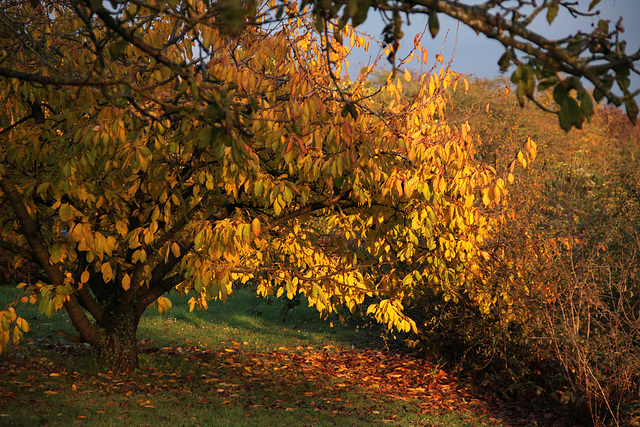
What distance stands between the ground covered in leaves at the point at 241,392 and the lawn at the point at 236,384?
16 mm

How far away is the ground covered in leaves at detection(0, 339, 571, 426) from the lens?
255 inches

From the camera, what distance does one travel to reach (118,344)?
25.9 feet

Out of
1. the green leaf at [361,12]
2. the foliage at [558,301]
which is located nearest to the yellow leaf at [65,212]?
the green leaf at [361,12]

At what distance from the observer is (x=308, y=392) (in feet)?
27.1

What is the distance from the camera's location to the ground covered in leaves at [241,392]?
21.3 ft

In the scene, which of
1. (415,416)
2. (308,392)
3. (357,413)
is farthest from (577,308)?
(308,392)

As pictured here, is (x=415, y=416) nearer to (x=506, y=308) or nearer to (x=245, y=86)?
(x=506, y=308)

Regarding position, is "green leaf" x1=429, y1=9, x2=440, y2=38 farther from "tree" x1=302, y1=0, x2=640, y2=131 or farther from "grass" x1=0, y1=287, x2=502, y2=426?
"grass" x1=0, y1=287, x2=502, y2=426

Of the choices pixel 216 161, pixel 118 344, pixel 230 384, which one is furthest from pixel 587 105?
pixel 118 344

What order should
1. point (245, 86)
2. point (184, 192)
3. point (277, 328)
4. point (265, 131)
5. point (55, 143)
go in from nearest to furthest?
point (245, 86)
point (265, 131)
point (55, 143)
point (184, 192)
point (277, 328)

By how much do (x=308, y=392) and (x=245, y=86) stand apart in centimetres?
508

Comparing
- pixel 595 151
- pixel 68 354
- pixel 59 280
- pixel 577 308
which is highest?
pixel 595 151

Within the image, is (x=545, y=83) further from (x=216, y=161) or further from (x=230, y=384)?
(x=230, y=384)

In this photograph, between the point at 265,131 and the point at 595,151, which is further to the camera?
the point at 595,151
